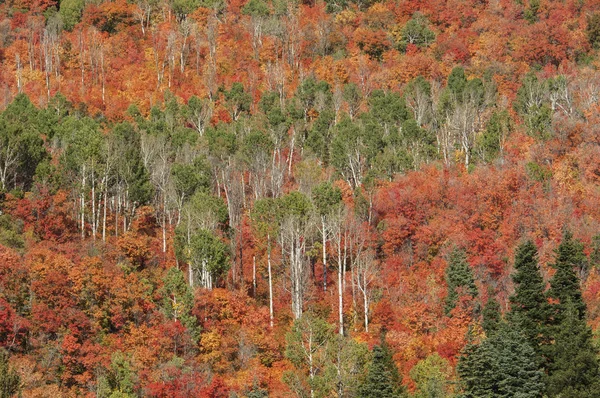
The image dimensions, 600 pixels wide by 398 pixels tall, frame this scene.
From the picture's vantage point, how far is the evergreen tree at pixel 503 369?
5881 cm

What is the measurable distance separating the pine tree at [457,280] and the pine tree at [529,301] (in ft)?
21.3

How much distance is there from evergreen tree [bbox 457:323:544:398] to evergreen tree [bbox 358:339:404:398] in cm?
436

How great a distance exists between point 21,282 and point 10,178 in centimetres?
1831

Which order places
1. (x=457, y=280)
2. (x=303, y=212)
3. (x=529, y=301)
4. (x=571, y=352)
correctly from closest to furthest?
1. (x=571, y=352)
2. (x=529, y=301)
3. (x=457, y=280)
4. (x=303, y=212)

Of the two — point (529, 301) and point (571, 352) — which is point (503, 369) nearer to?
point (571, 352)

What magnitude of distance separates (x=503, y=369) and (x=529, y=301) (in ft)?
27.4

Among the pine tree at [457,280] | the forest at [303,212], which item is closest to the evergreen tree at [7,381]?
the forest at [303,212]

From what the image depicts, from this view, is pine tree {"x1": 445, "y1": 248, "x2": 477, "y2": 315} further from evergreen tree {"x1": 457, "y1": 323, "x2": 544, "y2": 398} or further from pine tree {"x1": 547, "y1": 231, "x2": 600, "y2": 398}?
evergreen tree {"x1": 457, "y1": 323, "x2": 544, "y2": 398}

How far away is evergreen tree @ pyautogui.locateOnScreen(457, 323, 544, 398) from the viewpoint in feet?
193

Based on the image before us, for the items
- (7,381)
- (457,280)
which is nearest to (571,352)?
(457,280)

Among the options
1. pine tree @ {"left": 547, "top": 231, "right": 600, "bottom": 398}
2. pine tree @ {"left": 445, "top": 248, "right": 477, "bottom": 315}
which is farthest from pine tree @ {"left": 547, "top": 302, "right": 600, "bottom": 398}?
pine tree @ {"left": 445, "top": 248, "right": 477, "bottom": 315}

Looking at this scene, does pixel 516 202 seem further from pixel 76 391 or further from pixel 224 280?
pixel 76 391

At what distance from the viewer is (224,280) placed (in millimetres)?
83875

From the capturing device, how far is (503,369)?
58906 mm
